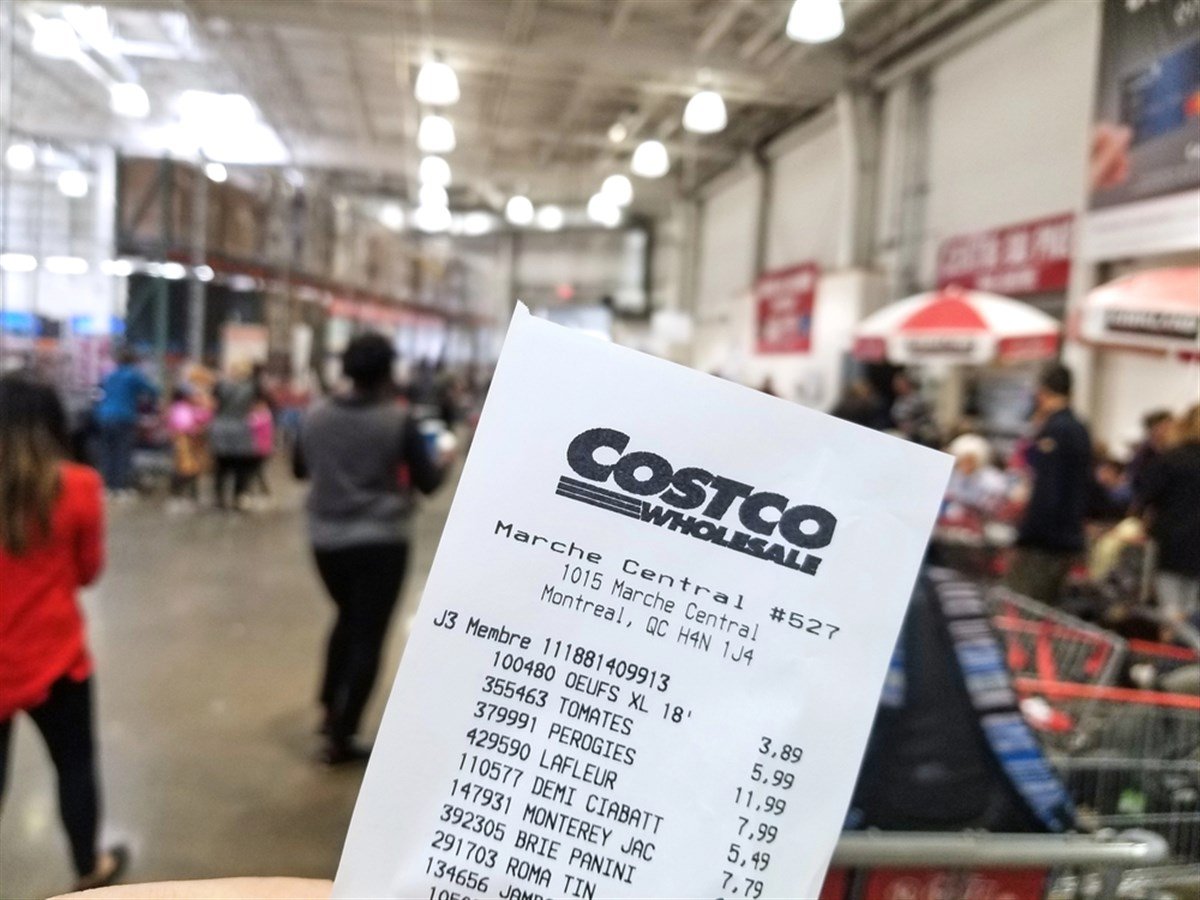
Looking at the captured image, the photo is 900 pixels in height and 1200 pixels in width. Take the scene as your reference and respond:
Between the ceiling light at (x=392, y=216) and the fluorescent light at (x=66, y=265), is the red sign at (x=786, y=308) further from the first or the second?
the fluorescent light at (x=66, y=265)

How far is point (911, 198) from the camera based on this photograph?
985 cm

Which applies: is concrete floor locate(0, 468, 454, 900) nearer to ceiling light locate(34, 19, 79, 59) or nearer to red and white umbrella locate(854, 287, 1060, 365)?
ceiling light locate(34, 19, 79, 59)

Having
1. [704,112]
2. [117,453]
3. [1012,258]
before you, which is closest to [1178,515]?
[704,112]

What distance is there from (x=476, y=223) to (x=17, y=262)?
52.3 feet

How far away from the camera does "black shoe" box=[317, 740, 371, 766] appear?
3.76 metres

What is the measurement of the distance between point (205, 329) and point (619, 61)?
236 centimetres

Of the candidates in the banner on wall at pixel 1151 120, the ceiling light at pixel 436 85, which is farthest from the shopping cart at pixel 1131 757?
the ceiling light at pixel 436 85

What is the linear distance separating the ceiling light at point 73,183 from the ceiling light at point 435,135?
2076mm

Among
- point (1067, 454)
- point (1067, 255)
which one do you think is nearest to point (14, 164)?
point (1067, 454)

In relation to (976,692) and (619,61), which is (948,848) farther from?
(619,61)

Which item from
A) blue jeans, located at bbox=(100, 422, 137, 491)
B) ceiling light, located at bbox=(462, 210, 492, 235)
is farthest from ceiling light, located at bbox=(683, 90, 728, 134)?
ceiling light, located at bbox=(462, 210, 492, 235)

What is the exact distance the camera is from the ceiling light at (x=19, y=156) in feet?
7.17

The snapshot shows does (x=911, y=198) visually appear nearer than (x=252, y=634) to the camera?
No

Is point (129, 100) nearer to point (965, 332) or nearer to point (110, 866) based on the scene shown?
point (110, 866)
